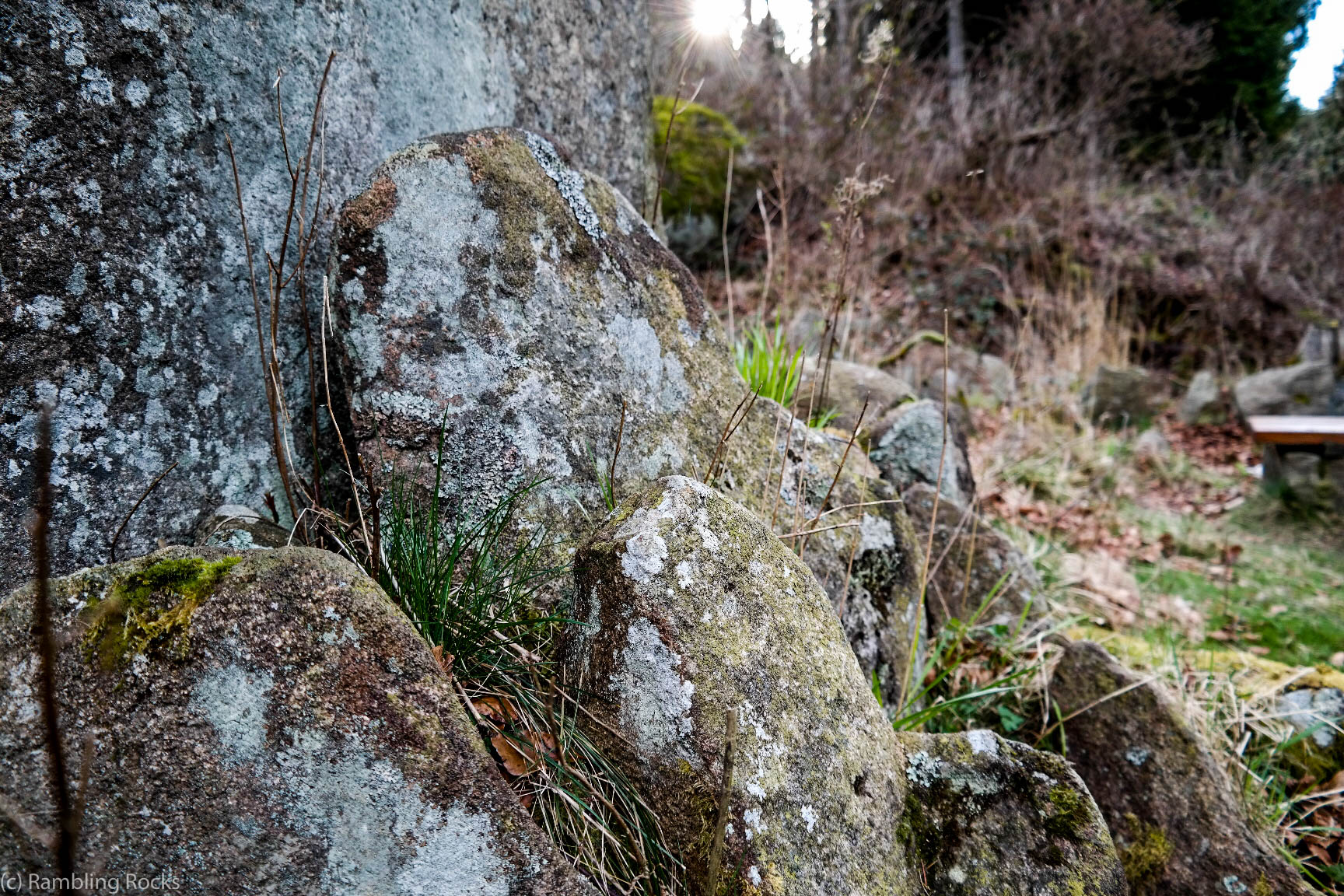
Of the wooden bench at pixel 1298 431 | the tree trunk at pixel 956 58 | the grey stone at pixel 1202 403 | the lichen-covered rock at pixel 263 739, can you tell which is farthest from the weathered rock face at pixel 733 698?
the tree trunk at pixel 956 58

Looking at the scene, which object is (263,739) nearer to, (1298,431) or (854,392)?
(854,392)

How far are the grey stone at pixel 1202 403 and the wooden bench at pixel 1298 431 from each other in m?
2.18

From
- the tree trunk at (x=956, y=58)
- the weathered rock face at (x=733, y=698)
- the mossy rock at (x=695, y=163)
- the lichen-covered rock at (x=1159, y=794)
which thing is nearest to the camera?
the weathered rock face at (x=733, y=698)

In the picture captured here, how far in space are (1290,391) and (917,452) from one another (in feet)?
17.9

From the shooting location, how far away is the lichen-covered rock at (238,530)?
1.37 meters

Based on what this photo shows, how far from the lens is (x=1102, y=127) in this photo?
1052 centimetres

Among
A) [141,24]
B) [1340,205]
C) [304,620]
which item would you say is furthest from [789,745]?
[1340,205]

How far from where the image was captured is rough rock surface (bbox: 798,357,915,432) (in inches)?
119

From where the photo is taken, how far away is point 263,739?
2.96ft

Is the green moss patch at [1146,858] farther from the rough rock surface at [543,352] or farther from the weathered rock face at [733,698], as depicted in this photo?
the weathered rock face at [733,698]

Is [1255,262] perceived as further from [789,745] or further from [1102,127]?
[789,745]

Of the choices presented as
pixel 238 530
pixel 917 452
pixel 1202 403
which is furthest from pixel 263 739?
pixel 1202 403

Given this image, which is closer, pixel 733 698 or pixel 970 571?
pixel 733 698

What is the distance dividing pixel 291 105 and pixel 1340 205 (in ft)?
37.4
